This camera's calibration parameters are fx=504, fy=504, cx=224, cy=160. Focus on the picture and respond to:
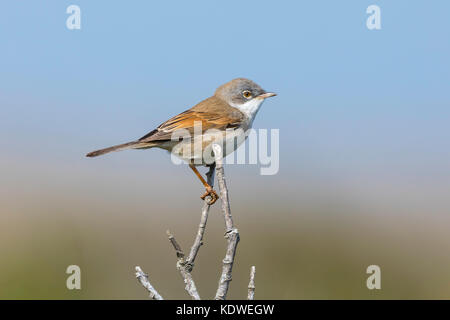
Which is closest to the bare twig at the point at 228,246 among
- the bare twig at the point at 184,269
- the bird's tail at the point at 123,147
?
the bare twig at the point at 184,269

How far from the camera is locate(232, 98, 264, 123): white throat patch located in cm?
588

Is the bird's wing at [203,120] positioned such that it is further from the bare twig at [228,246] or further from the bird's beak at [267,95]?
the bare twig at [228,246]

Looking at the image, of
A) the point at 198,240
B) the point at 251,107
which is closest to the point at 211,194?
the point at 198,240

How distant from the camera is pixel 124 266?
21.9 feet

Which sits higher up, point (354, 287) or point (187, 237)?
point (187, 237)

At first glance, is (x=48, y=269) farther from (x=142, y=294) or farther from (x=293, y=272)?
(x=293, y=272)

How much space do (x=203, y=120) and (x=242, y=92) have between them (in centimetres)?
83

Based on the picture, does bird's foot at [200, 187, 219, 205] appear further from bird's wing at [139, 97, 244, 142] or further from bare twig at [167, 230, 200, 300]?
bare twig at [167, 230, 200, 300]

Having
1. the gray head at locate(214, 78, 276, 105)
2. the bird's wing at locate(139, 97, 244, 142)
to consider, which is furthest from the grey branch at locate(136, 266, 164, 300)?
the gray head at locate(214, 78, 276, 105)

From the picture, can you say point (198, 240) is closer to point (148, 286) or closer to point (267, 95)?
point (148, 286)

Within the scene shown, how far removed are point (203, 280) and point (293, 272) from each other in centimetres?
128

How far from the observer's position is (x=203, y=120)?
5.47m

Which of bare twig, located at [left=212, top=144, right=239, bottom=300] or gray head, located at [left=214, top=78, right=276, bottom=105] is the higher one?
gray head, located at [left=214, top=78, right=276, bottom=105]

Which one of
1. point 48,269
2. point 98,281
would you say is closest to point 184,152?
point 98,281
